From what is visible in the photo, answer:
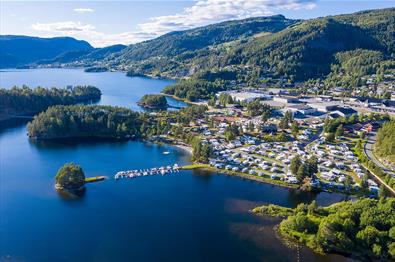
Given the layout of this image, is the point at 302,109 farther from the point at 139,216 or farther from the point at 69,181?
the point at 69,181

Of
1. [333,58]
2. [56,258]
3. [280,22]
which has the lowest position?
[56,258]

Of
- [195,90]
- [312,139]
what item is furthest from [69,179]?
[195,90]

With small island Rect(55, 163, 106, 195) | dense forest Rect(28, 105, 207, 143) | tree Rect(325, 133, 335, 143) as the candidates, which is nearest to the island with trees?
dense forest Rect(28, 105, 207, 143)

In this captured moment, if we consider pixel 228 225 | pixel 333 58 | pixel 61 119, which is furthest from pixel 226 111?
pixel 333 58

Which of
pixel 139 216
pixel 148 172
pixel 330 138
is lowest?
pixel 139 216

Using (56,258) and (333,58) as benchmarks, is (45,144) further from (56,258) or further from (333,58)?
(333,58)

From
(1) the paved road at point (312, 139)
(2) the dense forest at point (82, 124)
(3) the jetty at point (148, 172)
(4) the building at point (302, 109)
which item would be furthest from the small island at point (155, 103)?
(3) the jetty at point (148, 172)
